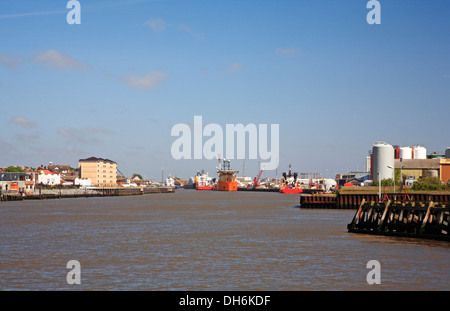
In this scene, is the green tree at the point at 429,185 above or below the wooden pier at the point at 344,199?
above

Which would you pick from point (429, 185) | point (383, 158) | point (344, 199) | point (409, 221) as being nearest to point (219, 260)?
point (409, 221)

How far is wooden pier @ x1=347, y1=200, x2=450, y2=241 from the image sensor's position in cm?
4581

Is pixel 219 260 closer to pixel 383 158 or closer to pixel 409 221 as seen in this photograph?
pixel 409 221

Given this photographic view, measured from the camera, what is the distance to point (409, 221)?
160ft

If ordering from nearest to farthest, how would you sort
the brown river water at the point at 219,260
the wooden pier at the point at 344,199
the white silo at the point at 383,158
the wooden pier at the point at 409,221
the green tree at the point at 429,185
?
1. the brown river water at the point at 219,260
2. the wooden pier at the point at 409,221
3. the wooden pier at the point at 344,199
4. the green tree at the point at 429,185
5. the white silo at the point at 383,158

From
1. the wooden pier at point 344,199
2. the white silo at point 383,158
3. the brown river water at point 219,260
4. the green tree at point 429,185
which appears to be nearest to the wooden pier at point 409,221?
the brown river water at point 219,260

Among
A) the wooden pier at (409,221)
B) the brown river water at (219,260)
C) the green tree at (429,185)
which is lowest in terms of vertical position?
the brown river water at (219,260)

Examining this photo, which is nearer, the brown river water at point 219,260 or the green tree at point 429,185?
the brown river water at point 219,260

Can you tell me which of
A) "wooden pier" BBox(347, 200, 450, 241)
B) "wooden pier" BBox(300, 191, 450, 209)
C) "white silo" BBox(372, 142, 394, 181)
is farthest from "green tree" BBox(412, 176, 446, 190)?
"wooden pier" BBox(347, 200, 450, 241)

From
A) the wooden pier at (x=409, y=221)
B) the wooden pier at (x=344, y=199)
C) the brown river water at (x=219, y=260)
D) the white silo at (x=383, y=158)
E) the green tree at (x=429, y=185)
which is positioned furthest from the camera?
the white silo at (x=383, y=158)

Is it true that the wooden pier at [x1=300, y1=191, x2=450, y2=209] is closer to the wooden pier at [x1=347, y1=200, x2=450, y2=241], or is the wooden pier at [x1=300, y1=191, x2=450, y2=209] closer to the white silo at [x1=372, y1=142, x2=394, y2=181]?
the wooden pier at [x1=347, y1=200, x2=450, y2=241]

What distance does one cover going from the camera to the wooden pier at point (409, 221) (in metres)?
45.8

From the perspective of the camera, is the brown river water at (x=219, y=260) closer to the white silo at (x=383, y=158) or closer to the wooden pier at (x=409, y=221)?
the wooden pier at (x=409, y=221)
